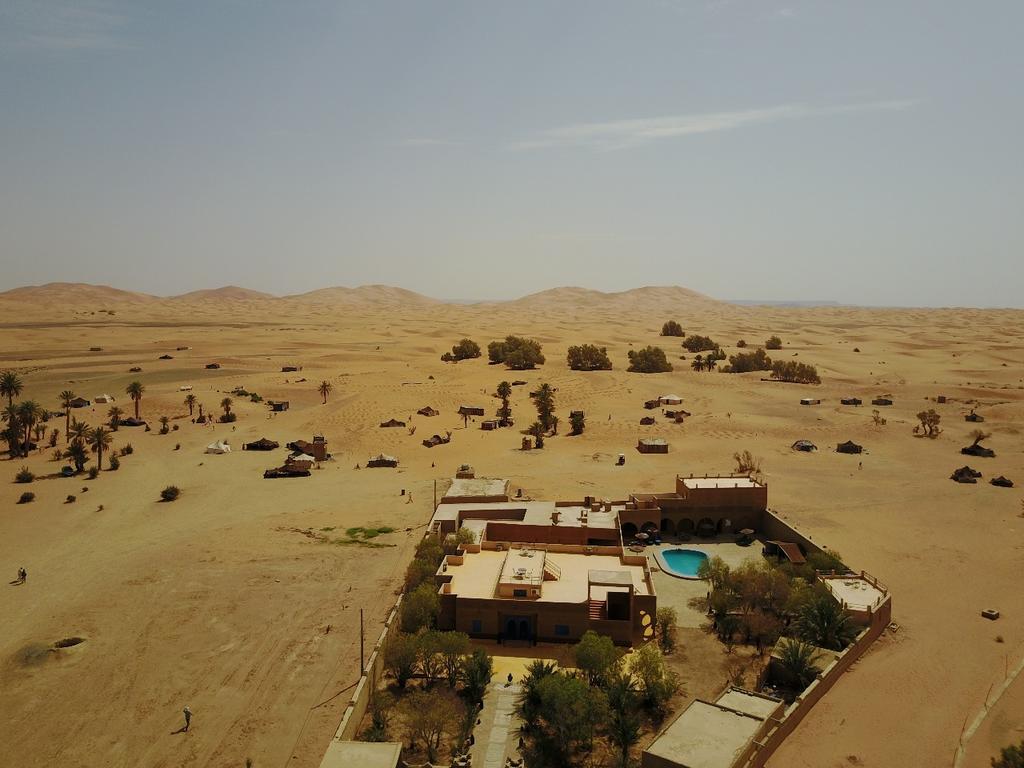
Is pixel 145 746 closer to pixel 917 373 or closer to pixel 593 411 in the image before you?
pixel 593 411

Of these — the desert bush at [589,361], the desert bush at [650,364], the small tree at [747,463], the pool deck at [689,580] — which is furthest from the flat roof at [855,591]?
the desert bush at [589,361]

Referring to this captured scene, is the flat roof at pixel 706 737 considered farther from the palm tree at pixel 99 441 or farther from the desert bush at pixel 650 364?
the desert bush at pixel 650 364

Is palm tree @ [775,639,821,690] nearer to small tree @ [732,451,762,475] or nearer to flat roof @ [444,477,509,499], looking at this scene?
flat roof @ [444,477,509,499]

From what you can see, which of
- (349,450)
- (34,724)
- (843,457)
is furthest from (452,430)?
(34,724)

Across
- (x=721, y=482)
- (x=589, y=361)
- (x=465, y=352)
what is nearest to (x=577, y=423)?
(x=721, y=482)

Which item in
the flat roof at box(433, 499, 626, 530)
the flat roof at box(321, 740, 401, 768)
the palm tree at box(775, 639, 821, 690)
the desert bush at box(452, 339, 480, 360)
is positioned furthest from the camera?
the desert bush at box(452, 339, 480, 360)

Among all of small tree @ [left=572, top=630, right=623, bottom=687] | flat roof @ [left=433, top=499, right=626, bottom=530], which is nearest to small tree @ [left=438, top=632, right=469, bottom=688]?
small tree @ [left=572, top=630, right=623, bottom=687]

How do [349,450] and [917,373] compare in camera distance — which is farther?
[917,373]
